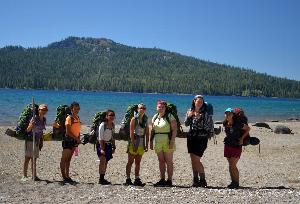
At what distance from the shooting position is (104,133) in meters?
10.8

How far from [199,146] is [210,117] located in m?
0.74

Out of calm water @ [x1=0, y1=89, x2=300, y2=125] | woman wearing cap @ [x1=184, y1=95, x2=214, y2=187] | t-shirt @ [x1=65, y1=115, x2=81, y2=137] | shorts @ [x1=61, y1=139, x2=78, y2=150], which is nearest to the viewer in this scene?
woman wearing cap @ [x1=184, y1=95, x2=214, y2=187]

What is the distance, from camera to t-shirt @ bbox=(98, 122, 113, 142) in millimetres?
10695

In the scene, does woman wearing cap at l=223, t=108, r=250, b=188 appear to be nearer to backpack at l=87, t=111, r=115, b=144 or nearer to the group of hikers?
the group of hikers

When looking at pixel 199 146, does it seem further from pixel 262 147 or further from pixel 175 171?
pixel 262 147

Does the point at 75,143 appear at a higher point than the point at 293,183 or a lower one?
higher

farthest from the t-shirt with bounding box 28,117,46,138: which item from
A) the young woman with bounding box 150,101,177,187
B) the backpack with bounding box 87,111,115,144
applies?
the young woman with bounding box 150,101,177,187

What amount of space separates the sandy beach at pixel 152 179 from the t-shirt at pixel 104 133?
115 centimetres

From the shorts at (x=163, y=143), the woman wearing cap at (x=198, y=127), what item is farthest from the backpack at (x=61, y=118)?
the woman wearing cap at (x=198, y=127)

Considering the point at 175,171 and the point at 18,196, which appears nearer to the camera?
the point at 18,196

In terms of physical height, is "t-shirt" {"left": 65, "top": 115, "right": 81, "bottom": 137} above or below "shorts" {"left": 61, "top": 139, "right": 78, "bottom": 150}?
above

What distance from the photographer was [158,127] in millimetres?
10688

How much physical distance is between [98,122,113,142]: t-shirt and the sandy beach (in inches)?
45.4

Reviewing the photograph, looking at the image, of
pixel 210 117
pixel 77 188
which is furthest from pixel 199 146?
pixel 77 188
